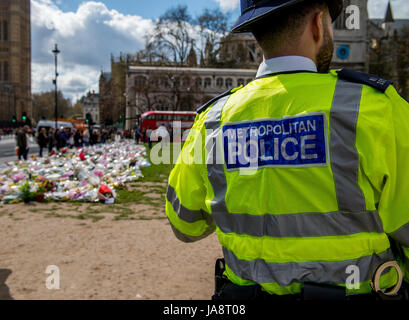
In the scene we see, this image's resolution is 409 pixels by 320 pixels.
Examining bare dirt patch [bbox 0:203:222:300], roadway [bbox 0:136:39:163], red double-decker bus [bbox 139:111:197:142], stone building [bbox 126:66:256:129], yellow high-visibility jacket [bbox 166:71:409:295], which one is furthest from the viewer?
stone building [bbox 126:66:256:129]

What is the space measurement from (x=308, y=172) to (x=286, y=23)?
2.17ft

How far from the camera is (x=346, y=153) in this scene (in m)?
1.46

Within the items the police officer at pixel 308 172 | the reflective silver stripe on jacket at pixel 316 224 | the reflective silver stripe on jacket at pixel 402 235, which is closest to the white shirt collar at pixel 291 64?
the police officer at pixel 308 172

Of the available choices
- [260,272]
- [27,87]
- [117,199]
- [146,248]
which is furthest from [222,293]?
[27,87]

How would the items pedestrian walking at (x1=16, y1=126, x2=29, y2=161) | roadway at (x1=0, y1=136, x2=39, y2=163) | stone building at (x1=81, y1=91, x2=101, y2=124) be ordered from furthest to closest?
stone building at (x1=81, y1=91, x2=101, y2=124), roadway at (x1=0, y1=136, x2=39, y2=163), pedestrian walking at (x1=16, y1=126, x2=29, y2=161)

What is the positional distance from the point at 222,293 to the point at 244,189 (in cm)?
47

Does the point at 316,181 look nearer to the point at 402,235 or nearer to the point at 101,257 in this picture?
the point at 402,235

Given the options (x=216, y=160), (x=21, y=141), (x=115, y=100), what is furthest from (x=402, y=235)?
(x=115, y=100)

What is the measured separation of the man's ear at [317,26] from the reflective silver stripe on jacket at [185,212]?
982 mm

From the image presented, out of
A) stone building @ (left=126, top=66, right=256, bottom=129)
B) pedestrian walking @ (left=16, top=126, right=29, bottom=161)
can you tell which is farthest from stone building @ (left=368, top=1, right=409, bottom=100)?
pedestrian walking @ (left=16, top=126, right=29, bottom=161)

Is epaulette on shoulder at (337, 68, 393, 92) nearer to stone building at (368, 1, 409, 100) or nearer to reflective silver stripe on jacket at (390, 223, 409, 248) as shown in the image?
reflective silver stripe on jacket at (390, 223, 409, 248)

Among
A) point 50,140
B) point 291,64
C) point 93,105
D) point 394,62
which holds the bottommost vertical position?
point 291,64

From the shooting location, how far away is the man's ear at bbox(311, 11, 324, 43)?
164cm
